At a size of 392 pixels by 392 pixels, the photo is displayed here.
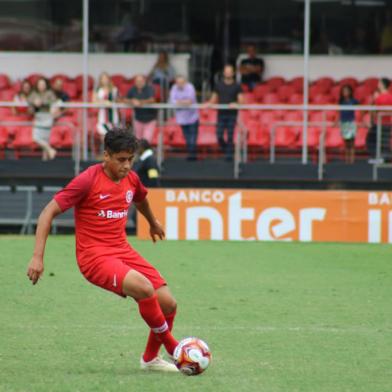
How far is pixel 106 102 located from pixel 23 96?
1.84 meters

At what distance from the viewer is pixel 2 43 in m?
24.7

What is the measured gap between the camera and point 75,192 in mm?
8000

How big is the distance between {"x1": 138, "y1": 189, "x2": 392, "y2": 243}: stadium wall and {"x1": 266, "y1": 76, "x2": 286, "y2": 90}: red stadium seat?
584 centimetres

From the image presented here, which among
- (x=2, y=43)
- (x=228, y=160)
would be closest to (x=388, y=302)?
(x=228, y=160)

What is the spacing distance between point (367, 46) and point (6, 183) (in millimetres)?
8317

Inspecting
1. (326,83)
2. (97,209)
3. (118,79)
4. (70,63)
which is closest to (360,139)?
(326,83)

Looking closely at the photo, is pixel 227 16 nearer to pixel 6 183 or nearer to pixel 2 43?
pixel 2 43

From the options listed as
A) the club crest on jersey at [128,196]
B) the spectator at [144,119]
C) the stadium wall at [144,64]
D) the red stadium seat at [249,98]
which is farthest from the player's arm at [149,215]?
the stadium wall at [144,64]

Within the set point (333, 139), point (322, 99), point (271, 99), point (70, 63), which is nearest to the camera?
point (333, 139)

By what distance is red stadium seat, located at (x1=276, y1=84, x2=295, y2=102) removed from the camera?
23047mm

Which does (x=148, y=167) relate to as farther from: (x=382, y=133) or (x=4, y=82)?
(x=4, y=82)

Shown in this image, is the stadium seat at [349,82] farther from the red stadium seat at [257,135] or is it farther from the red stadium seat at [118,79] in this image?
the red stadium seat at [118,79]

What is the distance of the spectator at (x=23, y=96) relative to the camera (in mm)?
21000

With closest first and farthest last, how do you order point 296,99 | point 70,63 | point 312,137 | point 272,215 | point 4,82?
1. point 272,215
2. point 312,137
3. point 296,99
4. point 4,82
5. point 70,63
